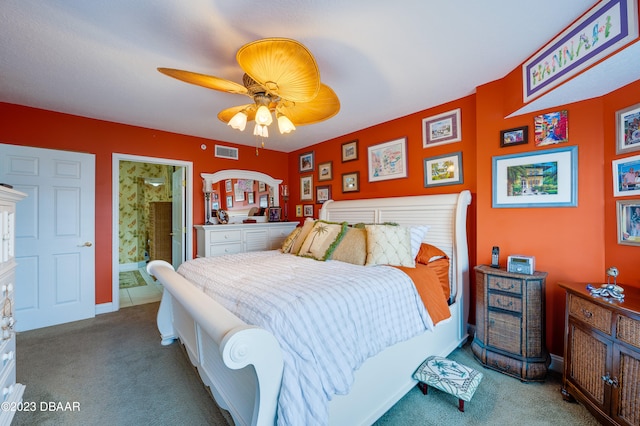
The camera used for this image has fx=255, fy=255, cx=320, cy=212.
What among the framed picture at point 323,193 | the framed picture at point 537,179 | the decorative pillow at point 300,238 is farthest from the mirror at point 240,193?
the framed picture at point 537,179

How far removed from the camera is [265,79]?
146cm

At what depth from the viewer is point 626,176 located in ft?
5.49

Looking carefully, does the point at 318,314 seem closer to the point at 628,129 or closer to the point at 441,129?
the point at 628,129

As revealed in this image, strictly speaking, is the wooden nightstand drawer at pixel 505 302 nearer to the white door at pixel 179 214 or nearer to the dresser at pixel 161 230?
Result: the white door at pixel 179 214

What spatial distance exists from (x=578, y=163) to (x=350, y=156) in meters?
2.47

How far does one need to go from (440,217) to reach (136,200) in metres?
6.29

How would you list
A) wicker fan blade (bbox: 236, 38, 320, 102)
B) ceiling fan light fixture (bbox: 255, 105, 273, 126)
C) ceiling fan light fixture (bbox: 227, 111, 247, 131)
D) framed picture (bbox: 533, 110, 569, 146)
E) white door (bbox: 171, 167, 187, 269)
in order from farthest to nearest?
1. white door (bbox: 171, 167, 187, 269)
2. framed picture (bbox: 533, 110, 569, 146)
3. ceiling fan light fixture (bbox: 227, 111, 247, 131)
4. ceiling fan light fixture (bbox: 255, 105, 273, 126)
5. wicker fan blade (bbox: 236, 38, 320, 102)

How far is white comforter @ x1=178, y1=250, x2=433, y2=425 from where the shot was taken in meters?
1.09

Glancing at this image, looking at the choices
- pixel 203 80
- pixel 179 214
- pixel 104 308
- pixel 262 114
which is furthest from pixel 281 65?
pixel 104 308

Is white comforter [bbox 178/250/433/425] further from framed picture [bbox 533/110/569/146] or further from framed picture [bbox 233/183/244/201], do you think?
framed picture [bbox 233/183/244/201]

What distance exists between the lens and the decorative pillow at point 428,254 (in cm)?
238

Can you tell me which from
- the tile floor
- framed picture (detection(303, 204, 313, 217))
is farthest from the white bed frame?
the tile floor

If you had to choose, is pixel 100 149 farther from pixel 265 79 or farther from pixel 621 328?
pixel 621 328

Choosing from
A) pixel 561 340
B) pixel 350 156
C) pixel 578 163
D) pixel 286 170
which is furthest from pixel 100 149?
pixel 561 340
